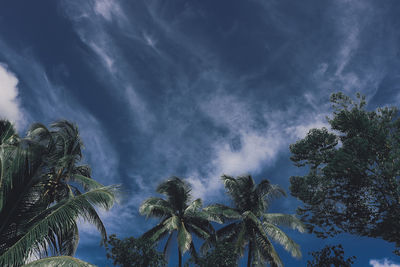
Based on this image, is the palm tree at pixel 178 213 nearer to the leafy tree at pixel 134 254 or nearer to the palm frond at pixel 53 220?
the leafy tree at pixel 134 254

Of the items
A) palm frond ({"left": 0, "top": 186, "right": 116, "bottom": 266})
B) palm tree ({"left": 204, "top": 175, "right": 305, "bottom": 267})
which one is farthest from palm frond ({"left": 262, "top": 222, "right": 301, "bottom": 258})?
palm frond ({"left": 0, "top": 186, "right": 116, "bottom": 266})

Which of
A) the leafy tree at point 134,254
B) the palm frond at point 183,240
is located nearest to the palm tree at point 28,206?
the leafy tree at point 134,254

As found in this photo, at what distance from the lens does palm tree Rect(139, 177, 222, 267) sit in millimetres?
20047

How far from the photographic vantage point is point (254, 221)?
18984 mm

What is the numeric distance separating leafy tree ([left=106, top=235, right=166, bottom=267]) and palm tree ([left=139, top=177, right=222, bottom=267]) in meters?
4.82

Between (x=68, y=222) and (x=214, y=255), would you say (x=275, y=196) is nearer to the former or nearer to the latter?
(x=214, y=255)

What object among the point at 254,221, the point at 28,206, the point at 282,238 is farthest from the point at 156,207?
the point at 28,206

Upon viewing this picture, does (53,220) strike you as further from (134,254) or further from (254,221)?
(254,221)

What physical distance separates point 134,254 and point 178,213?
8.01m

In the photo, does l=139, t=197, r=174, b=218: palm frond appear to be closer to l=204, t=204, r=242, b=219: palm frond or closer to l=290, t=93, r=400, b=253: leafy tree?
l=204, t=204, r=242, b=219: palm frond

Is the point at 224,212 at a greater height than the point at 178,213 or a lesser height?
lesser

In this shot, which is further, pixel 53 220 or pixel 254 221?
pixel 254 221

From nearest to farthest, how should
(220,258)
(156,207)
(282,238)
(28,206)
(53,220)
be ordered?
1. (53,220)
2. (28,206)
3. (220,258)
4. (282,238)
5. (156,207)

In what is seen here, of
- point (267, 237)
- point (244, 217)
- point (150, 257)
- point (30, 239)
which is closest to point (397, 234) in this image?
point (267, 237)
